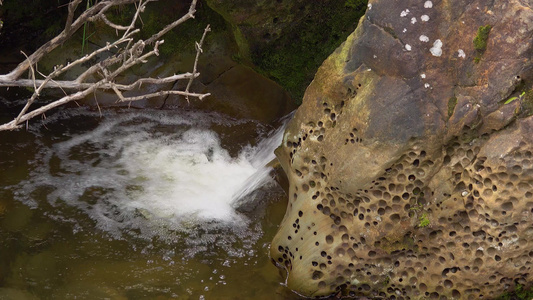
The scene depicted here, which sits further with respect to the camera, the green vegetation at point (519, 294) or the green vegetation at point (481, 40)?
the green vegetation at point (519, 294)

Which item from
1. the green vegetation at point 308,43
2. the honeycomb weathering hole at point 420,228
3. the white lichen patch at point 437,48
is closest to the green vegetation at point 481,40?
the white lichen patch at point 437,48

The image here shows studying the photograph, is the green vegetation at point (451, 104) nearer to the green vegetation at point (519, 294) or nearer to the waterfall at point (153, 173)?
the green vegetation at point (519, 294)

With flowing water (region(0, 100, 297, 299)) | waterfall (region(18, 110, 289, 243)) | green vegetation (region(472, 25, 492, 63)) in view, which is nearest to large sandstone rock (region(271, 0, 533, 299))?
green vegetation (region(472, 25, 492, 63))

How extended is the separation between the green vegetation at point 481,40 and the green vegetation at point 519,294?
4.77 feet

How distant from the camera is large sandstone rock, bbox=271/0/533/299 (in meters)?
3.35

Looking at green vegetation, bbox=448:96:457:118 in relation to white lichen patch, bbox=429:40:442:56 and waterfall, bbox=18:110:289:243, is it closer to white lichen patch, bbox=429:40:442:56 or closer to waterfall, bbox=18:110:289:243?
white lichen patch, bbox=429:40:442:56

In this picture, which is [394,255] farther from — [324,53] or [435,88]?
[324,53]

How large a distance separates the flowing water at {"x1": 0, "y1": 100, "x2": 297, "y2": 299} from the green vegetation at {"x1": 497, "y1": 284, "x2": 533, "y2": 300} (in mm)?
1402

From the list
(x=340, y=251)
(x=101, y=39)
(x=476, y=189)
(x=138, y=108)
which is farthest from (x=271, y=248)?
(x=101, y=39)

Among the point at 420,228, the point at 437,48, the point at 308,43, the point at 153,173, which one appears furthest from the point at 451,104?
the point at 153,173

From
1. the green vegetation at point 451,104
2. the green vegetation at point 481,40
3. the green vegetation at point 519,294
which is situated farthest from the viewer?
the green vegetation at point 519,294

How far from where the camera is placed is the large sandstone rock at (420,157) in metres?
3.35

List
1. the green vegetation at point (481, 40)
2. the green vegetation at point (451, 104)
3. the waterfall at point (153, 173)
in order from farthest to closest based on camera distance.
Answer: the waterfall at point (153, 173) → the green vegetation at point (451, 104) → the green vegetation at point (481, 40)

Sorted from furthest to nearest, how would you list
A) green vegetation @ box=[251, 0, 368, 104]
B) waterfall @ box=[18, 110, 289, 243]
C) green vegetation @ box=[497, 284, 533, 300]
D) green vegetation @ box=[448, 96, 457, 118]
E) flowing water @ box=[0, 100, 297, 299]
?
green vegetation @ box=[251, 0, 368, 104] → waterfall @ box=[18, 110, 289, 243] → flowing water @ box=[0, 100, 297, 299] → green vegetation @ box=[497, 284, 533, 300] → green vegetation @ box=[448, 96, 457, 118]
